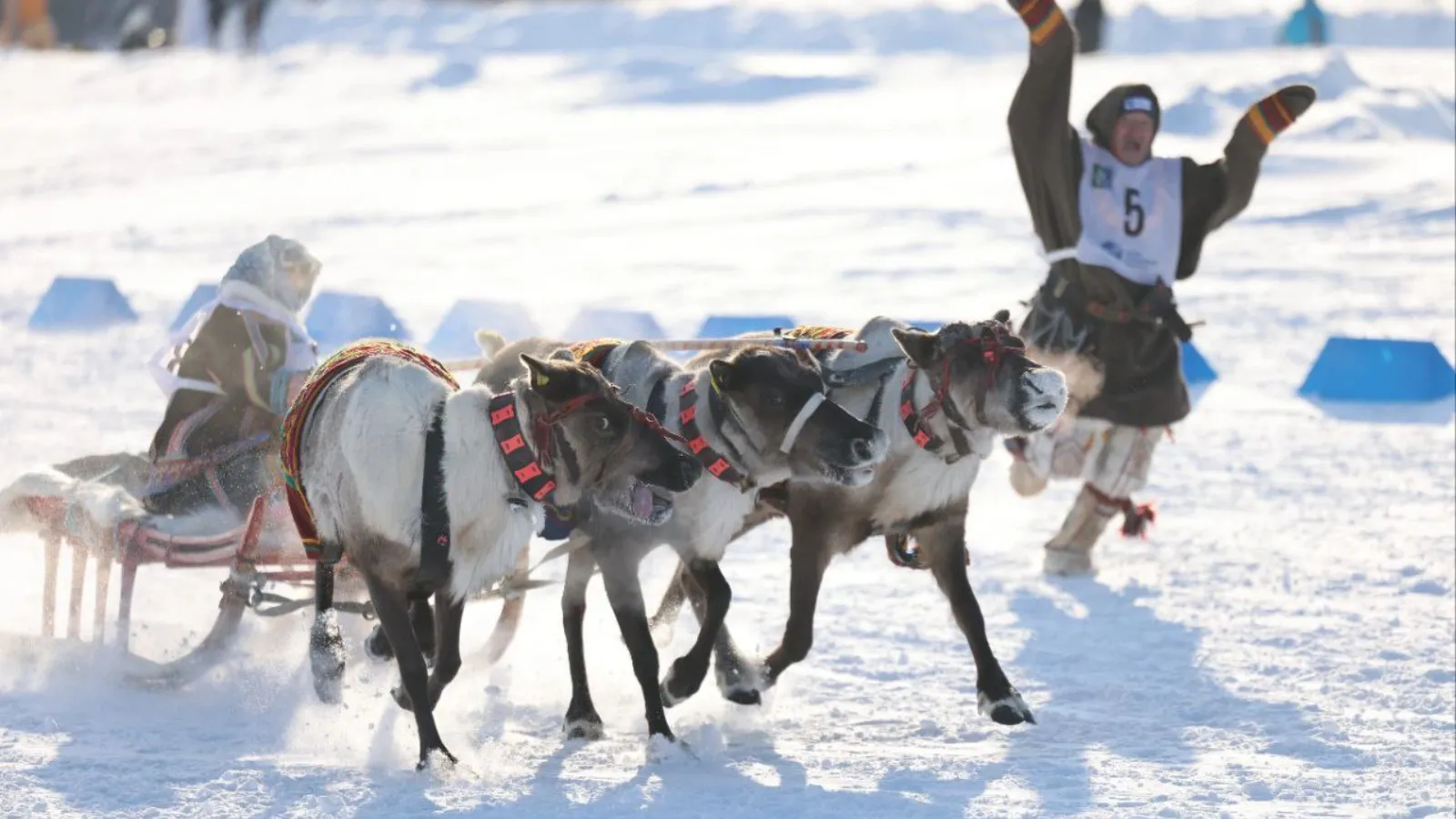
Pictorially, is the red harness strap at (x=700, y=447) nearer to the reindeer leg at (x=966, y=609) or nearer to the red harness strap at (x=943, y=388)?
the red harness strap at (x=943, y=388)

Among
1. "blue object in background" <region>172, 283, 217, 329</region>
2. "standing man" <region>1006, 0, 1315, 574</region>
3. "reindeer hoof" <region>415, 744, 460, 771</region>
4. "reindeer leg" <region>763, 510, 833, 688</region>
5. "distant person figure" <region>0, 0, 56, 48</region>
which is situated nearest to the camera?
"reindeer hoof" <region>415, 744, 460, 771</region>

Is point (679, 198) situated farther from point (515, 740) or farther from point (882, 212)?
point (515, 740)

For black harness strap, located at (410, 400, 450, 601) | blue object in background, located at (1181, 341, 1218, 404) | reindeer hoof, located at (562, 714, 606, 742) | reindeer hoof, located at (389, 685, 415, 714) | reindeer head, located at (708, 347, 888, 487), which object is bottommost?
reindeer hoof, located at (562, 714, 606, 742)

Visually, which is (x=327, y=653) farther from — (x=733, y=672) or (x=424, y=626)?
(x=733, y=672)

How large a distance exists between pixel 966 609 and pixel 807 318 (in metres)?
7.10

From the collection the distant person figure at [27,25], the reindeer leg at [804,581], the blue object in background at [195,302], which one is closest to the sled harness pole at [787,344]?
the reindeer leg at [804,581]

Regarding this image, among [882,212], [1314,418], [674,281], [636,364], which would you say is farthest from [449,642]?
[882,212]

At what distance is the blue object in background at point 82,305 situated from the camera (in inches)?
518

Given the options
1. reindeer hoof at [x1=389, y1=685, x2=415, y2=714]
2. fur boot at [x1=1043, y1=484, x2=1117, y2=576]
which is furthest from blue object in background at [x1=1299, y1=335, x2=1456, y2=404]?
reindeer hoof at [x1=389, y1=685, x2=415, y2=714]

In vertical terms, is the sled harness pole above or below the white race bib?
below

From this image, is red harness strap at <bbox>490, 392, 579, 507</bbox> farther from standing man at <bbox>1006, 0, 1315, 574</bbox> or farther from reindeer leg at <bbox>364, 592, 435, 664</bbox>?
standing man at <bbox>1006, 0, 1315, 574</bbox>

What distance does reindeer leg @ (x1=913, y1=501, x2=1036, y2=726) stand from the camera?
618 centimetres

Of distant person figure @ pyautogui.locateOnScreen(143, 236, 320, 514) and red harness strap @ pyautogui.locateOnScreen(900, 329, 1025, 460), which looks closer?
red harness strap @ pyautogui.locateOnScreen(900, 329, 1025, 460)

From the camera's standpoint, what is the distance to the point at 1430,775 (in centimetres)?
598
